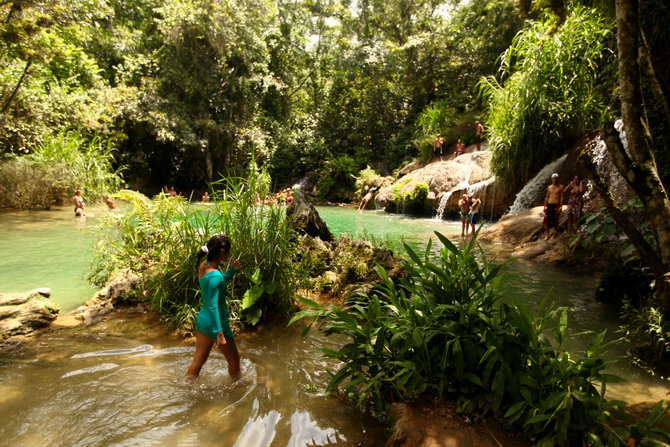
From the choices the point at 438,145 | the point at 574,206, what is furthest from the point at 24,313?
the point at 438,145

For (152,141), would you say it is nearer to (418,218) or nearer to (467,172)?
(418,218)

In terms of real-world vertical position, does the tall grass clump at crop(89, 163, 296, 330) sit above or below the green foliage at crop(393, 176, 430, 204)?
below

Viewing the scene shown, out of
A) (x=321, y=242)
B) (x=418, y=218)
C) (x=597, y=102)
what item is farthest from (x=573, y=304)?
(x=418, y=218)

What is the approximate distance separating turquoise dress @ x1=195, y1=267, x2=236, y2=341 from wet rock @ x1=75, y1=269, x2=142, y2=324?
2411 mm

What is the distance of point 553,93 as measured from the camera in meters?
11.4

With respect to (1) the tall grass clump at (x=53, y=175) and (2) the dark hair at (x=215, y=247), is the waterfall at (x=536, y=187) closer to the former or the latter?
(2) the dark hair at (x=215, y=247)

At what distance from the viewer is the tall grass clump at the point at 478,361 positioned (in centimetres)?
212

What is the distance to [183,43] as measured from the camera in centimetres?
2055

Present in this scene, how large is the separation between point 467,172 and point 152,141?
17235mm

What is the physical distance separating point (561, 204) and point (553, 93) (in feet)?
14.0

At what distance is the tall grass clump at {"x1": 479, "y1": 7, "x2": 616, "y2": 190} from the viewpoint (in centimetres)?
1062

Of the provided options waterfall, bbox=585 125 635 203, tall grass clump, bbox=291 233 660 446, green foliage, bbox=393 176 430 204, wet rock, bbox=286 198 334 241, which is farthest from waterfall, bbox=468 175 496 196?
tall grass clump, bbox=291 233 660 446

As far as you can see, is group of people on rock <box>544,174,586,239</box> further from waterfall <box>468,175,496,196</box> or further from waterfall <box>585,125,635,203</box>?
waterfall <box>468,175,496,196</box>

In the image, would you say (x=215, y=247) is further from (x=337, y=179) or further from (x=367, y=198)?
Answer: (x=337, y=179)
